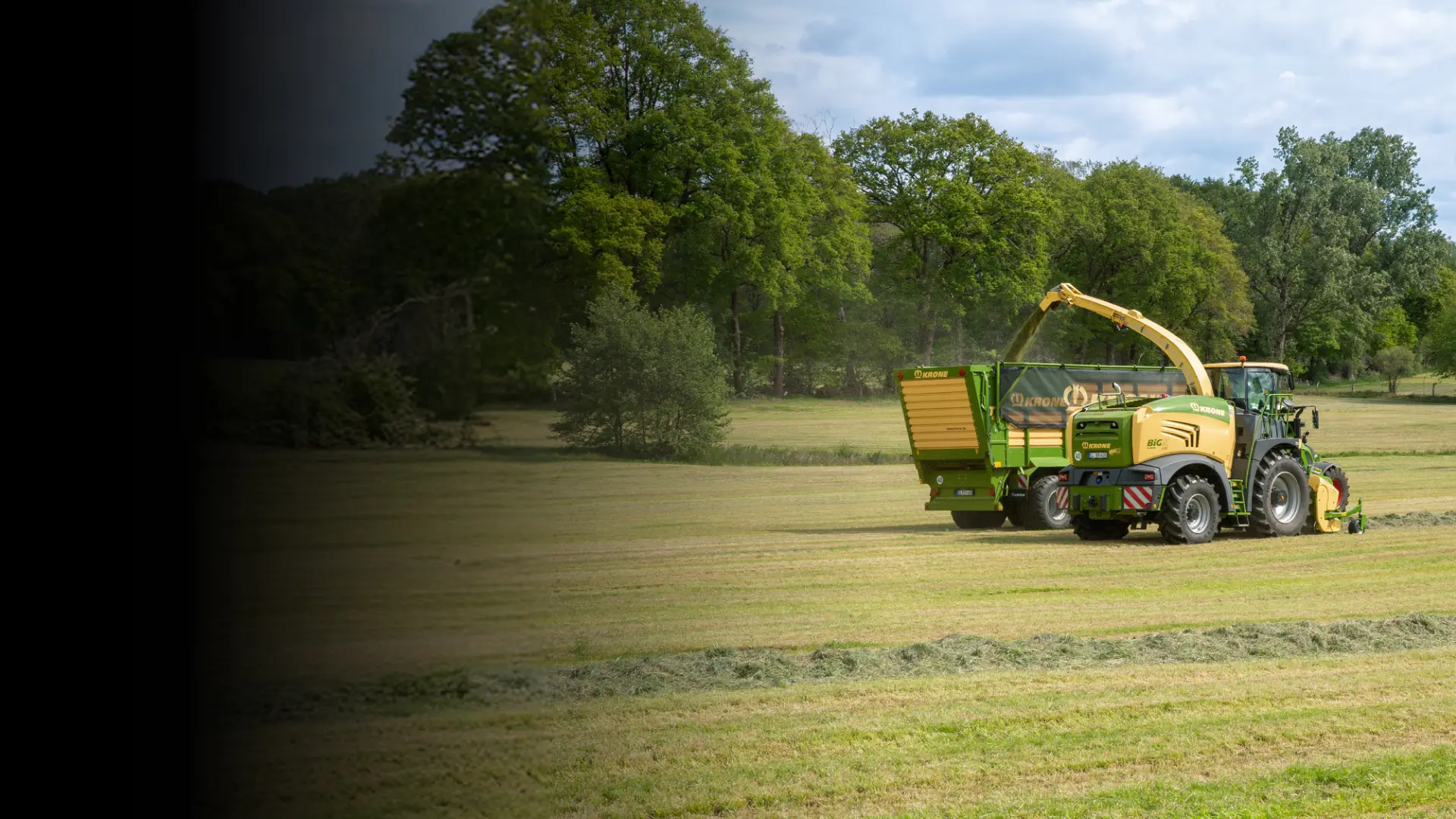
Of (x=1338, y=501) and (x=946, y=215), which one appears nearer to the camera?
(x=1338, y=501)

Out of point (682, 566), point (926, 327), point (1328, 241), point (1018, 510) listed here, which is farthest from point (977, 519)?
point (1328, 241)

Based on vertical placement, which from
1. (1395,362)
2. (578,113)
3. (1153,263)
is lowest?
(578,113)

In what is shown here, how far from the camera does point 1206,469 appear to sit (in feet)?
52.4

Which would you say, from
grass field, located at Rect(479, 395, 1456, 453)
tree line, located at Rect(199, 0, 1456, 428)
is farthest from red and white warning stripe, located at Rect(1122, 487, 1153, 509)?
grass field, located at Rect(479, 395, 1456, 453)

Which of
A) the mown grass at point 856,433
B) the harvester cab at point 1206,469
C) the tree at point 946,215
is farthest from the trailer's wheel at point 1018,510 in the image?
the tree at point 946,215

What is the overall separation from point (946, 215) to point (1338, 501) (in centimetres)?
3160

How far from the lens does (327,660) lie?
4.83 feet

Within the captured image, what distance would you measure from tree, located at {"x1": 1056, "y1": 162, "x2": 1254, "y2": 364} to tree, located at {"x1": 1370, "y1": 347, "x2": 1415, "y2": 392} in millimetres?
11363

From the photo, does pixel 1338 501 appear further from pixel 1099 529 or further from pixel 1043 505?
pixel 1043 505

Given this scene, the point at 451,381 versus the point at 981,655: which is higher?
the point at 451,381

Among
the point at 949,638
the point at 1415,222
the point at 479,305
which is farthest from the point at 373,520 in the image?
the point at 1415,222

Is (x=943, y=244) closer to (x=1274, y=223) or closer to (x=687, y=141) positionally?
(x=1274, y=223)

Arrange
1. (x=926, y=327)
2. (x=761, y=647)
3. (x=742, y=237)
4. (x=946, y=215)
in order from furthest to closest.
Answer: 1. (x=926, y=327)
2. (x=946, y=215)
3. (x=742, y=237)
4. (x=761, y=647)

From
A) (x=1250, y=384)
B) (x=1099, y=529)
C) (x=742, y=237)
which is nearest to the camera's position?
(x=742, y=237)
